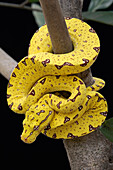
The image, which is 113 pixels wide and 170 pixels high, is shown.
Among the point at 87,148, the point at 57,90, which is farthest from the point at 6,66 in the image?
the point at 87,148

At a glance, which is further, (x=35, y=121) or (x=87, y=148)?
(x=87, y=148)

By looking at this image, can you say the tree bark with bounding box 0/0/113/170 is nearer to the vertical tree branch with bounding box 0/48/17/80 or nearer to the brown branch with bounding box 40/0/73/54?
the brown branch with bounding box 40/0/73/54

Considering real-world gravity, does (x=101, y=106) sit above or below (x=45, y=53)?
below

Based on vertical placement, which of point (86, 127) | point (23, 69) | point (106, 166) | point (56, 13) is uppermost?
point (56, 13)

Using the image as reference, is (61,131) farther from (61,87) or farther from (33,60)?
(33,60)

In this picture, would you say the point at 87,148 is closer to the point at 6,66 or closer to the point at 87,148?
the point at 87,148

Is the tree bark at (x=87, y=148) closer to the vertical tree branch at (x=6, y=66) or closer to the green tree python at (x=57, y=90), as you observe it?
the green tree python at (x=57, y=90)

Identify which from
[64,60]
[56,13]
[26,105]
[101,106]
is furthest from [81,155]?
[56,13]
